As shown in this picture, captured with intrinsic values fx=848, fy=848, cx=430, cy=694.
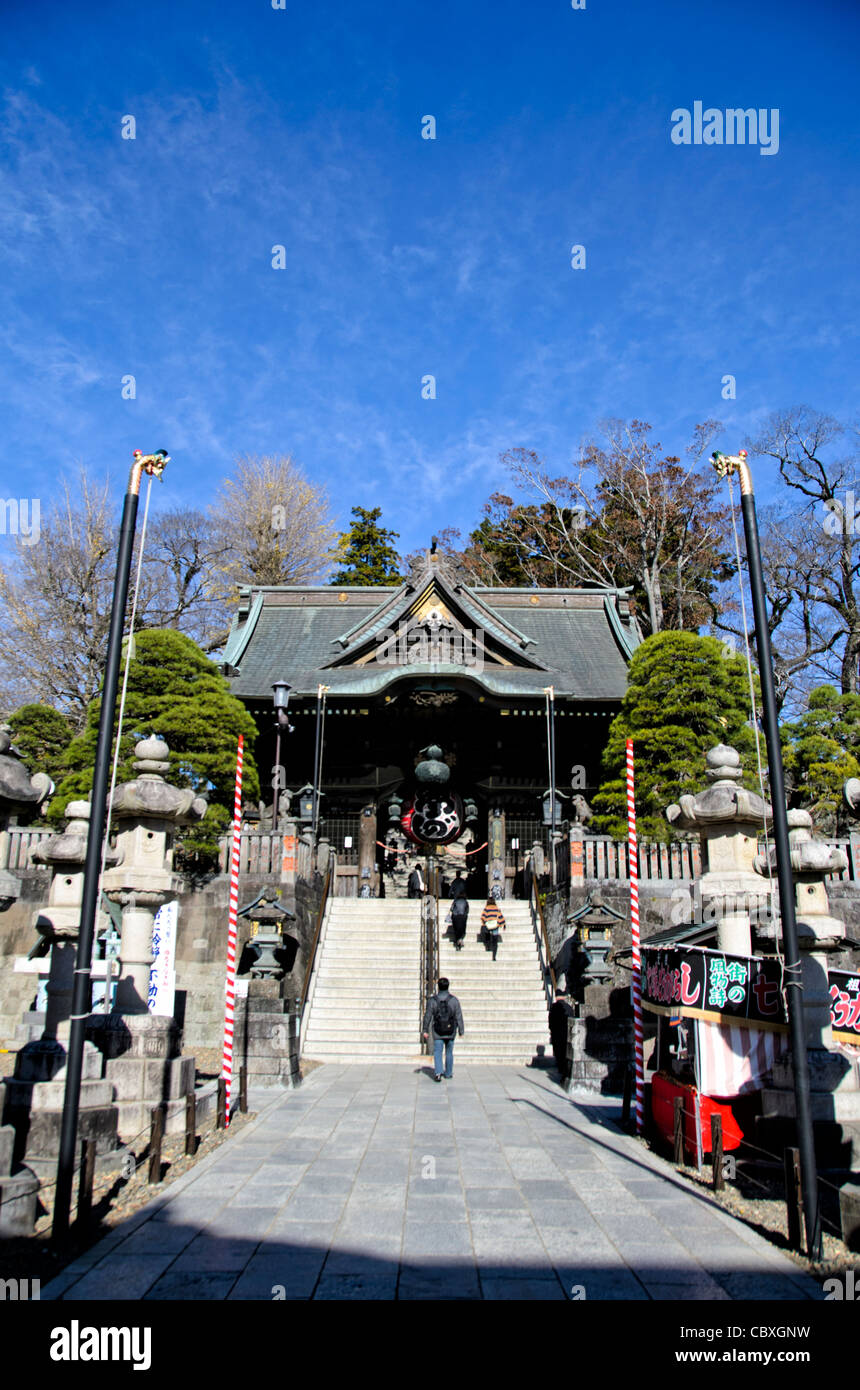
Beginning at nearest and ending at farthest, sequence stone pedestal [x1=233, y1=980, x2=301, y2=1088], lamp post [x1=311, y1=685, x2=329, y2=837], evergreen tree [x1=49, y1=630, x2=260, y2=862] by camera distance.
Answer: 1. stone pedestal [x1=233, y1=980, x2=301, y2=1088]
2. evergreen tree [x1=49, y1=630, x2=260, y2=862]
3. lamp post [x1=311, y1=685, x2=329, y2=837]

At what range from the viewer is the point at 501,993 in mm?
16844

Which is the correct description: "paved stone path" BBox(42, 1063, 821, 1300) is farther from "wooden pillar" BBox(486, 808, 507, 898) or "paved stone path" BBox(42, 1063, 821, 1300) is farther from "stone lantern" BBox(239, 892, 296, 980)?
"wooden pillar" BBox(486, 808, 507, 898)

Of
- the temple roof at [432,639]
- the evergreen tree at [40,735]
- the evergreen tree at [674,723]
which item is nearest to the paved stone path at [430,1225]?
the evergreen tree at [674,723]

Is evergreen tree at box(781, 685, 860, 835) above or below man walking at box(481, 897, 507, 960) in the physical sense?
above

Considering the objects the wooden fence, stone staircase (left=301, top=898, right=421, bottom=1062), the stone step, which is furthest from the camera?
the wooden fence

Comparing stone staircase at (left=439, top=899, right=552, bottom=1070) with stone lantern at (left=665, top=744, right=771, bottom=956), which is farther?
stone staircase at (left=439, top=899, right=552, bottom=1070)

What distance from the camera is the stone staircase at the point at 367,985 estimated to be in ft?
49.6

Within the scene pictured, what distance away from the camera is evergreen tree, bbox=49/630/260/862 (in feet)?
58.2

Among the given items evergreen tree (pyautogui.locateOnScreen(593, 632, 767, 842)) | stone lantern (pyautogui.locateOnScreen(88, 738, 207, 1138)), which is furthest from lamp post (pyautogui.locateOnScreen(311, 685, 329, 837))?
stone lantern (pyautogui.locateOnScreen(88, 738, 207, 1138))

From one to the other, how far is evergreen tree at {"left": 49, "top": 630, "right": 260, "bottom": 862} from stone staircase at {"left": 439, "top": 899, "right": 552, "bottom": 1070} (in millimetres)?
5753

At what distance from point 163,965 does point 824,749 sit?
1575 cm

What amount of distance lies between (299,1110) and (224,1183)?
11.3ft

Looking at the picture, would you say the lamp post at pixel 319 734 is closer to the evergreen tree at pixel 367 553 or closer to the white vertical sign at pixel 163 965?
the white vertical sign at pixel 163 965

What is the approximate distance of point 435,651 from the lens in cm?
2475
